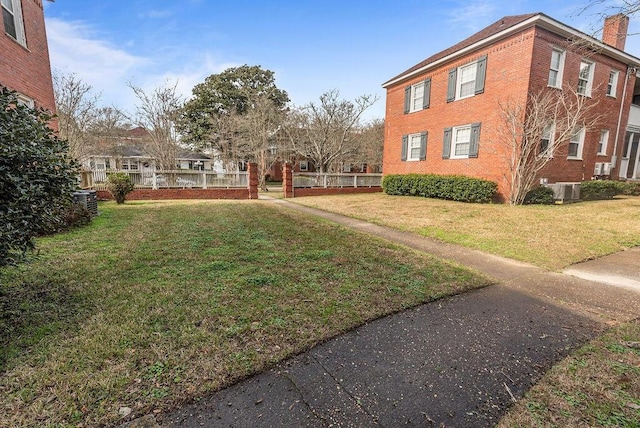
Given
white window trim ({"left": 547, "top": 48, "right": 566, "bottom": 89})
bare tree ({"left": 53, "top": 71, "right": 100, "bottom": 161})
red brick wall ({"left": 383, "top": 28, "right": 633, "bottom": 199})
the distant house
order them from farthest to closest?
the distant house
bare tree ({"left": 53, "top": 71, "right": 100, "bottom": 161})
white window trim ({"left": 547, "top": 48, "right": 566, "bottom": 89})
red brick wall ({"left": 383, "top": 28, "right": 633, "bottom": 199})

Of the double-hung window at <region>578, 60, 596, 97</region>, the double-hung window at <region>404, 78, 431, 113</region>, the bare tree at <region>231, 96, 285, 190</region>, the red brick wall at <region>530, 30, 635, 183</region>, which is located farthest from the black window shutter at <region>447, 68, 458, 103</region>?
the bare tree at <region>231, 96, 285, 190</region>

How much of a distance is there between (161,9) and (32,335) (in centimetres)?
1044

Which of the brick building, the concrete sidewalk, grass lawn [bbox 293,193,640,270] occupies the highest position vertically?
the brick building

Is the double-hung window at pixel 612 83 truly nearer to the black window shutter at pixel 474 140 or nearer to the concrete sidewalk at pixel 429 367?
the black window shutter at pixel 474 140

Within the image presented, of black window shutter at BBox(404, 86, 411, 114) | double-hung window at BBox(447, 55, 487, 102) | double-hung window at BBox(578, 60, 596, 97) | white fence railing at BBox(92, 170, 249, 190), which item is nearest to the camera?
double-hung window at BBox(447, 55, 487, 102)

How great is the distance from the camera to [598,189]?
11766mm

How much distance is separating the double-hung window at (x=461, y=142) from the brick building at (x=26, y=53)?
50.2ft

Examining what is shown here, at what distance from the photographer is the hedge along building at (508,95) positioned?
34.8 ft

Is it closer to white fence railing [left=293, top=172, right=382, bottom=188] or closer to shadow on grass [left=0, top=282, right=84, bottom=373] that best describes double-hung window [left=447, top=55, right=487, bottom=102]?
white fence railing [left=293, top=172, right=382, bottom=188]

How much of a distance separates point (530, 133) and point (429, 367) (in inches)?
441

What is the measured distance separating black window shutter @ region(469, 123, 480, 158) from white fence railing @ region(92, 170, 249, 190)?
1107 cm

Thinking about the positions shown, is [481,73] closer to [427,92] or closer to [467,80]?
[467,80]

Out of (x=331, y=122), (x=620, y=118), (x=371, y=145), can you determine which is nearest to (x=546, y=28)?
(x=620, y=118)

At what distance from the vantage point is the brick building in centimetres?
723
